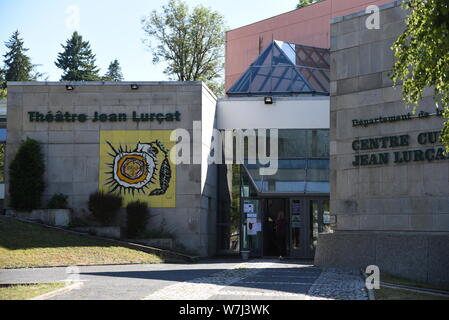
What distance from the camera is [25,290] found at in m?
12.7

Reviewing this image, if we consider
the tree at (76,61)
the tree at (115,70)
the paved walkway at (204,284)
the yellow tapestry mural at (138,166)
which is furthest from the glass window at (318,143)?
the tree at (115,70)

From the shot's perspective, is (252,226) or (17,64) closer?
(252,226)

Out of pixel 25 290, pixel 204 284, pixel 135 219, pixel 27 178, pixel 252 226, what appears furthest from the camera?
pixel 252 226

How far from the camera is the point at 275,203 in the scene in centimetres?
3031

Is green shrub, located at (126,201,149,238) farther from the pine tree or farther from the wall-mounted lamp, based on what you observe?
the pine tree

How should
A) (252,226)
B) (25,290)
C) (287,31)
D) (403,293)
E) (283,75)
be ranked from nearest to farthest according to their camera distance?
(25,290) < (403,293) < (252,226) < (283,75) < (287,31)

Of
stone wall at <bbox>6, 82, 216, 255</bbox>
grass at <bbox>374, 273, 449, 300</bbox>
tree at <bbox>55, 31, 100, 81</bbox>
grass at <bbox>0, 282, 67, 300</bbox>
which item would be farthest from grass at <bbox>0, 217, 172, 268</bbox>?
tree at <bbox>55, 31, 100, 81</bbox>

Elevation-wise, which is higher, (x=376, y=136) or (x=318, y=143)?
(x=318, y=143)

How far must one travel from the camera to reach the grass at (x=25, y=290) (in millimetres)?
11578

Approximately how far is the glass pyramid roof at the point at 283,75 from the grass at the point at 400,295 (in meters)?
19.9

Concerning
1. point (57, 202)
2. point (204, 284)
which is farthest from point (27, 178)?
point (204, 284)

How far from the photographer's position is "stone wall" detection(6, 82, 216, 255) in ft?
91.8

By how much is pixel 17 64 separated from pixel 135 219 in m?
55.3

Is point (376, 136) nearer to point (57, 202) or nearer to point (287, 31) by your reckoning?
point (57, 202)
